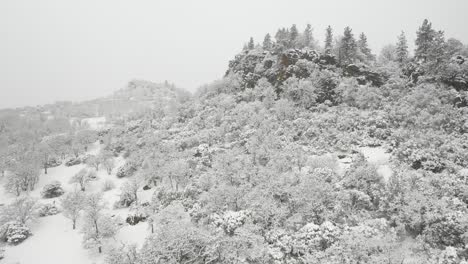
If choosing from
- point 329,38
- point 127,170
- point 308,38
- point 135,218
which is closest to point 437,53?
point 329,38

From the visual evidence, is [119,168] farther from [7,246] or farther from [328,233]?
[328,233]

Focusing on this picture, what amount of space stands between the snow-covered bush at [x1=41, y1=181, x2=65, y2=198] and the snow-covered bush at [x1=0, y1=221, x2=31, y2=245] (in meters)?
12.5

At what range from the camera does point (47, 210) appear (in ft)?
171

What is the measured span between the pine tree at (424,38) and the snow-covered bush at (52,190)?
88686mm

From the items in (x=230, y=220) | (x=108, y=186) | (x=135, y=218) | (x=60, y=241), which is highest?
(x=230, y=220)

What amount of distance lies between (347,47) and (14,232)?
84470mm

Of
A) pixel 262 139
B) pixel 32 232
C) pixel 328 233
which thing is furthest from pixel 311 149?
pixel 32 232

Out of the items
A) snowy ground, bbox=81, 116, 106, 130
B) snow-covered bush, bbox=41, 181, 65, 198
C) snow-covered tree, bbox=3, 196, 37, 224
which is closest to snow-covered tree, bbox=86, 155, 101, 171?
snow-covered bush, bbox=41, 181, 65, 198

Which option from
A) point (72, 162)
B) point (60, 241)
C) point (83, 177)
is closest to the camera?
point (60, 241)

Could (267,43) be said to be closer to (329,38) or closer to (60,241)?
(329,38)

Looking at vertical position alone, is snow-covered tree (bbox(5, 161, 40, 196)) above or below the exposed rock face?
below

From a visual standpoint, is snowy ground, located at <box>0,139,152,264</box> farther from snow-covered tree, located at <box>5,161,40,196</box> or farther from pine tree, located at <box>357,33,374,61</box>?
pine tree, located at <box>357,33,374,61</box>

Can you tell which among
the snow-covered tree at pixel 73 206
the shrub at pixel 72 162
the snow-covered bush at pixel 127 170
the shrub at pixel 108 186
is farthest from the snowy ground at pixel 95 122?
the snow-covered tree at pixel 73 206

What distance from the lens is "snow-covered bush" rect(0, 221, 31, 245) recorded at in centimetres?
4397
